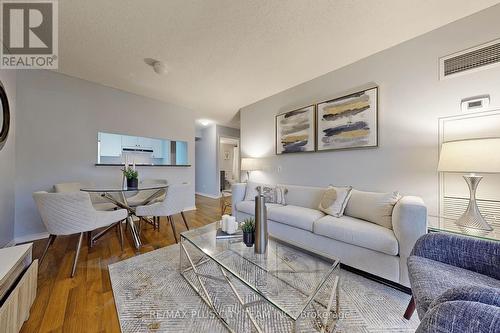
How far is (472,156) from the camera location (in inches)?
54.6

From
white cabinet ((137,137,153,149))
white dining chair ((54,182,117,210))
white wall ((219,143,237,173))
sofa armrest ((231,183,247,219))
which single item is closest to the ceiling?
white cabinet ((137,137,153,149))

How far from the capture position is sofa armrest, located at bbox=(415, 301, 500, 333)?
0.50 meters

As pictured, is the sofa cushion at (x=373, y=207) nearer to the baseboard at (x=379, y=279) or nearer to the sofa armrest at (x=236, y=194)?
the baseboard at (x=379, y=279)

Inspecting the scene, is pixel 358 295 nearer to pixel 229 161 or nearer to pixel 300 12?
pixel 300 12

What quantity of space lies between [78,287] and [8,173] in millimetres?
1825

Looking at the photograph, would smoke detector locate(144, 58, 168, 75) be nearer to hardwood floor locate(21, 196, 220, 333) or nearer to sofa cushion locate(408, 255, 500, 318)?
hardwood floor locate(21, 196, 220, 333)

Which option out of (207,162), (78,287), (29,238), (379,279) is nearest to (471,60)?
(379,279)

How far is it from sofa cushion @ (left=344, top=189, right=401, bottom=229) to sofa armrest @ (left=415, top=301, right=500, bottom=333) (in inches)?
55.9

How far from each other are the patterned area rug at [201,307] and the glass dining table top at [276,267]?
0.83 feet

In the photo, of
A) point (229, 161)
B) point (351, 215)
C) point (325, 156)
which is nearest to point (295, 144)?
point (325, 156)

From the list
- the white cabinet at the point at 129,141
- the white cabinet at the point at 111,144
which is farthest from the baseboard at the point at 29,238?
the white cabinet at the point at 129,141

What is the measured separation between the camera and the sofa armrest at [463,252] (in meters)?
0.98

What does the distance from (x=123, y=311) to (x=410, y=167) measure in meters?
2.93

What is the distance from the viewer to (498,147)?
4.28 feet
